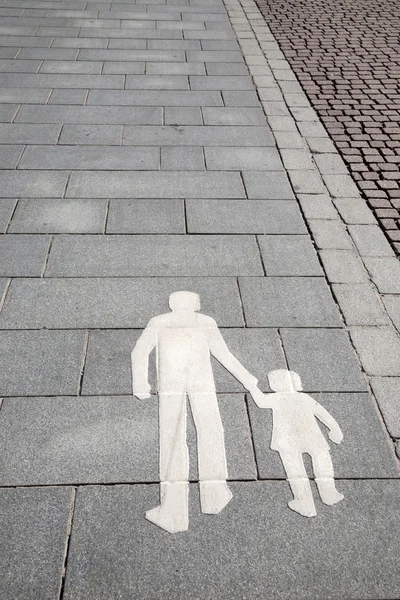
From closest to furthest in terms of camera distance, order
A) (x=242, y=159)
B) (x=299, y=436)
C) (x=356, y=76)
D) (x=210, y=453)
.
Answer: (x=210, y=453) < (x=299, y=436) < (x=242, y=159) < (x=356, y=76)

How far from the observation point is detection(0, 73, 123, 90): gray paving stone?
311 inches

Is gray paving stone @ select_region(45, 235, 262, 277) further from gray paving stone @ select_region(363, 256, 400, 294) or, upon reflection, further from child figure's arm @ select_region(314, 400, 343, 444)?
child figure's arm @ select_region(314, 400, 343, 444)

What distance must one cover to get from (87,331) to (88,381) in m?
0.48

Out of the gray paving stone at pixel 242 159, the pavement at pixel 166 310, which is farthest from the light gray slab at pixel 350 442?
the gray paving stone at pixel 242 159

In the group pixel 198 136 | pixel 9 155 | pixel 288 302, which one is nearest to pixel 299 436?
pixel 288 302

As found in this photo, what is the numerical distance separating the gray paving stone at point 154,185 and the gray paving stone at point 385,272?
1491mm

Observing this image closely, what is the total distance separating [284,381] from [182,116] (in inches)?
179

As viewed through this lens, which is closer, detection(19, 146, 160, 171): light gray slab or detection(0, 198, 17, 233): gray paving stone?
detection(0, 198, 17, 233): gray paving stone

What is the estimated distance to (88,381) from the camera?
3566mm

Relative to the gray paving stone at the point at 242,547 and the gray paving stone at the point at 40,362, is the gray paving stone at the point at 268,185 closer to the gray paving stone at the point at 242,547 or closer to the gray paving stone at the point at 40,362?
the gray paving stone at the point at 40,362

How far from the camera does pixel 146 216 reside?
5227mm

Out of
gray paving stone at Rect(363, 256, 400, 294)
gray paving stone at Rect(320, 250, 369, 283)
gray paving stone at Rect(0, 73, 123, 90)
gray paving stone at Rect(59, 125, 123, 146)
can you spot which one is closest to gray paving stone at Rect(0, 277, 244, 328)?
gray paving stone at Rect(320, 250, 369, 283)

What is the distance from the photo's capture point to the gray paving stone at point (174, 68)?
27.8ft

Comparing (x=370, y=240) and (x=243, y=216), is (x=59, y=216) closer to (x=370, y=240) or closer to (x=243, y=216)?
(x=243, y=216)
